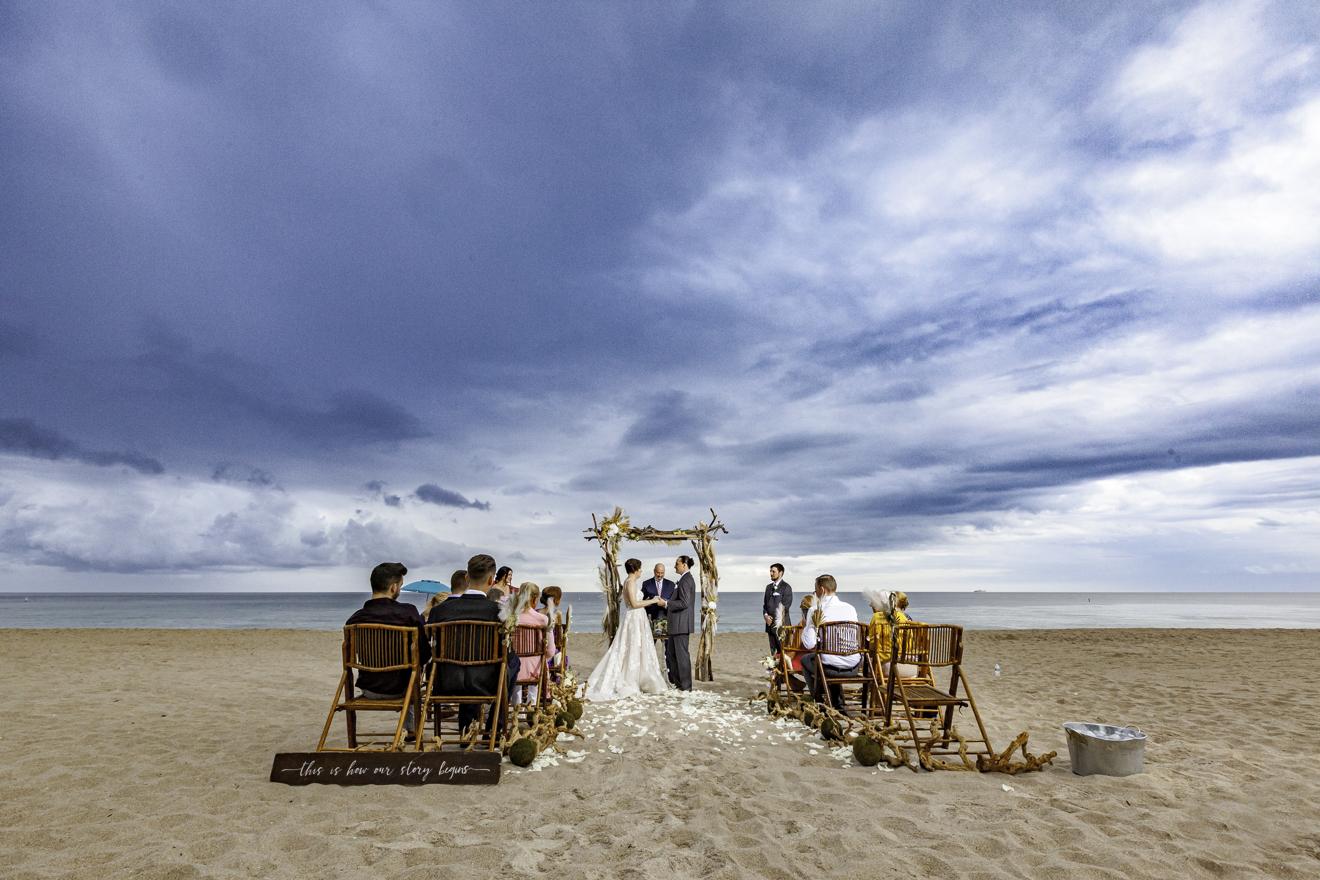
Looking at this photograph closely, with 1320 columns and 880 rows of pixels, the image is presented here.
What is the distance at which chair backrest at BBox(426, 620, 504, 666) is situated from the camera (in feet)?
17.9

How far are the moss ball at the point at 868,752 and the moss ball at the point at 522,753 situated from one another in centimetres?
269

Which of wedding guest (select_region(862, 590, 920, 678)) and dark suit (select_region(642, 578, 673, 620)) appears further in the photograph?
dark suit (select_region(642, 578, 673, 620))

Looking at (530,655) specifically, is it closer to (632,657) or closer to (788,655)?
(788,655)

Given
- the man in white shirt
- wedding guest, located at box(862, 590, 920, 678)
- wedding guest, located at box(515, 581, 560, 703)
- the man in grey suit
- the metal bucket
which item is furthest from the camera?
the man in grey suit

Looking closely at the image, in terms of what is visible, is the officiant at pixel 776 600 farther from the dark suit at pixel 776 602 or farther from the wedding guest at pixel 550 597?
the wedding guest at pixel 550 597

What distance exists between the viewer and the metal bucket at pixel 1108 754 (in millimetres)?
5359

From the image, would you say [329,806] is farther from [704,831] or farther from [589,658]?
[589,658]

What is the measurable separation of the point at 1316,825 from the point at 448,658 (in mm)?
6058

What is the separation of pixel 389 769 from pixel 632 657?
5257 mm

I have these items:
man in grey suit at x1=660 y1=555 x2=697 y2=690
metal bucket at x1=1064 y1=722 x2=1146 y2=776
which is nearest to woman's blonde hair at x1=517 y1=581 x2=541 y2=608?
man in grey suit at x1=660 y1=555 x2=697 y2=690

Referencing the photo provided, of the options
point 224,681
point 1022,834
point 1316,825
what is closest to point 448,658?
point 1022,834

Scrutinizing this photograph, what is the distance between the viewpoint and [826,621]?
23.6 ft

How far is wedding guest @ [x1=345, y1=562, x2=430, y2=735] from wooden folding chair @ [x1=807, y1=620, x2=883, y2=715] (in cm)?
388

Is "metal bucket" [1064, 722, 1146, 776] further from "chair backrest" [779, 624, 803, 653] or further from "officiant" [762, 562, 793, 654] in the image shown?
"officiant" [762, 562, 793, 654]
